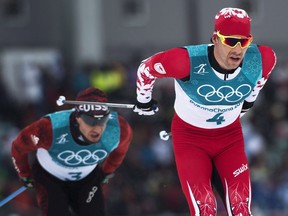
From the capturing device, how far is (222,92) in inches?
298

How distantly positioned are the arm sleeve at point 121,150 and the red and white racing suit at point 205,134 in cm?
69

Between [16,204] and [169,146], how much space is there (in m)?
2.78

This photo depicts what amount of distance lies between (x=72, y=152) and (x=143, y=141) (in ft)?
18.6

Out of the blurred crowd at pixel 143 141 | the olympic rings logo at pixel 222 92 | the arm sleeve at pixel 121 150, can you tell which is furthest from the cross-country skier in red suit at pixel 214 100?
the blurred crowd at pixel 143 141

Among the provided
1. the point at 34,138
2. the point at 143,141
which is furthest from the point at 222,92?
the point at 143,141

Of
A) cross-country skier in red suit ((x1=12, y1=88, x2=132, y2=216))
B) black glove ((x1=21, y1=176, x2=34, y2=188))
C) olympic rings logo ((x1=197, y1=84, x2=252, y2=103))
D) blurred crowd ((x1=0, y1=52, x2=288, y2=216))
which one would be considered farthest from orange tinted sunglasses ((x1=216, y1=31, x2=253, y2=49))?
blurred crowd ((x1=0, y1=52, x2=288, y2=216))

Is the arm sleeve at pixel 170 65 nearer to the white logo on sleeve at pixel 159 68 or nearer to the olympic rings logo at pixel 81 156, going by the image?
the white logo on sleeve at pixel 159 68

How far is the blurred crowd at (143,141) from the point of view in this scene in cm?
1283

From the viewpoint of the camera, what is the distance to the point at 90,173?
8.77 metres

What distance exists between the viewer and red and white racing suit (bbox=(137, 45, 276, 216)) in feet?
24.6

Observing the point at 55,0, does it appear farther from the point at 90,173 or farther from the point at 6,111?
the point at 90,173

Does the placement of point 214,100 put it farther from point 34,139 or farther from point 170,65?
point 34,139

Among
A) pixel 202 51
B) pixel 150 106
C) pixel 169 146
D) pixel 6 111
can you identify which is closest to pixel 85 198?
pixel 150 106

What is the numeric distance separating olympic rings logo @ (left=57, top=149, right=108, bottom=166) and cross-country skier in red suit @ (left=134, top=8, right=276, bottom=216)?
2.78ft
